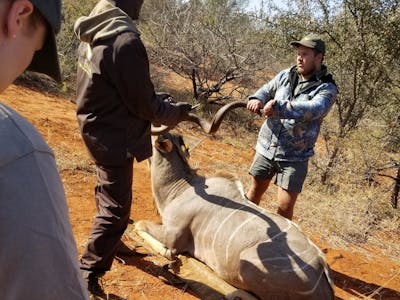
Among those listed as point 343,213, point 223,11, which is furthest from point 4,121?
point 223,11

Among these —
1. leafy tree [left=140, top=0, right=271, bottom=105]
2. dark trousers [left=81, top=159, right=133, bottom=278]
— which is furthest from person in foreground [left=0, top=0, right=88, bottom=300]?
leafy tree [left=140, top=0, right=271, bottom=105]

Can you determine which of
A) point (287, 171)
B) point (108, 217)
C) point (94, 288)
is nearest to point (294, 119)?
point (287, 171)

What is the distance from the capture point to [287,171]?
4.23 metres

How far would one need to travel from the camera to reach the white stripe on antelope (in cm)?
359

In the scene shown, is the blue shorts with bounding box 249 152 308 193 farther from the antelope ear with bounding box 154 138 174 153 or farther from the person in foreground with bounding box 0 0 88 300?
the person in foreground with bounding box 0 0 88 300

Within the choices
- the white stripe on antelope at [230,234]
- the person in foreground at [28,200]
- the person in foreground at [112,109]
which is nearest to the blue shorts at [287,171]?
the white stripe on antelope at [230,234]

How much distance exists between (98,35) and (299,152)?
2.09 metres

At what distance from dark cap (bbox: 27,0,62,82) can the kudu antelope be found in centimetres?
287

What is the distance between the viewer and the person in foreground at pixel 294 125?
413cm

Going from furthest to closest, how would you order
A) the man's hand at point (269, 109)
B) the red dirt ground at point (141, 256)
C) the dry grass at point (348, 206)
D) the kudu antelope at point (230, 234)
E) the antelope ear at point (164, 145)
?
the dry grass at point (348, 206) → the antelope ear at point (164, 145) → the red dirt ground at point (141, 256) → the man's hand at point (269, 109) → the kudu antelope at point (230, 234)

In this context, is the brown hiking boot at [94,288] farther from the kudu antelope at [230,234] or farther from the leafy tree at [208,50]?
the leafy tree at [208,50]

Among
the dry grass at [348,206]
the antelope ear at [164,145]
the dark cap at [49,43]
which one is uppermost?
the dark cap at [49,43]

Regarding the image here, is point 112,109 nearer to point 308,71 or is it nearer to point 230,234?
point 230,234

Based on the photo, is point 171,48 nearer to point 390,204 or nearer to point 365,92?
point 365,92
